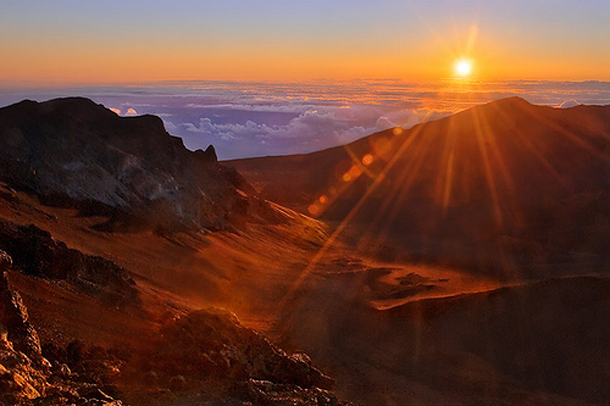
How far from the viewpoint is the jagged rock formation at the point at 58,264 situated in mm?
15743

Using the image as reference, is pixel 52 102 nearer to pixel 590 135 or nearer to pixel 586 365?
pixel 586 365

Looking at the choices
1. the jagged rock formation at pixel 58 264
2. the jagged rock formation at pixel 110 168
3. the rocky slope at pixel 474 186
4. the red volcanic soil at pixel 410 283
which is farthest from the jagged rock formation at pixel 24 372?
the rocky slope at pixel 474 186

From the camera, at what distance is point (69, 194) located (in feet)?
85.0

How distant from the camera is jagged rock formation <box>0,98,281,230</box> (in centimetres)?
2617

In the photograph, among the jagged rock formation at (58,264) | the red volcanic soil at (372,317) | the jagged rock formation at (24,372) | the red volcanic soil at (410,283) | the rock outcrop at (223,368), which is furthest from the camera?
the red volcanic soil at (410,283)

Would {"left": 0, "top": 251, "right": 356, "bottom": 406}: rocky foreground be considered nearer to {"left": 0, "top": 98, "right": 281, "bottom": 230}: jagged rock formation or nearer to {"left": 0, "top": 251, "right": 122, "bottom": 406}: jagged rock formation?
{"left": 0, "top": 251, "right": 122, "bottom": 406}: jagged rock formation

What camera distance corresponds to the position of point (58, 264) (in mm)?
16328

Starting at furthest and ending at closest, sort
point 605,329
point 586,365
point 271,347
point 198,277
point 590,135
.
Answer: point 590,135 < point 198,277 < point 605,329 < point 586,365 < point 271,347

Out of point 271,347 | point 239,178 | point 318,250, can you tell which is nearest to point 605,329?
point 271,347

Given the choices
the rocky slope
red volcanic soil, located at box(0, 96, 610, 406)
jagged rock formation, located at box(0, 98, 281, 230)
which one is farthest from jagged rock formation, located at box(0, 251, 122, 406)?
the rocky slope

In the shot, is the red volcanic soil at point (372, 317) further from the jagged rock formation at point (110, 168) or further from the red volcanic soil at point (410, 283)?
the jagged rock formation at point (110, 168)

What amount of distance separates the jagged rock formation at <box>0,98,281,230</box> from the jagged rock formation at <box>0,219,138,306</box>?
8598 millimetres

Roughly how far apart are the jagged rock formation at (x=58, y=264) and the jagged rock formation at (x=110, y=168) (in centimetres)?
860

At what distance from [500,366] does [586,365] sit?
2.75m
